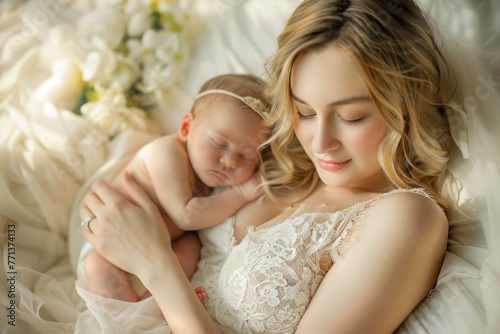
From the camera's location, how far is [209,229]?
2.13 meters

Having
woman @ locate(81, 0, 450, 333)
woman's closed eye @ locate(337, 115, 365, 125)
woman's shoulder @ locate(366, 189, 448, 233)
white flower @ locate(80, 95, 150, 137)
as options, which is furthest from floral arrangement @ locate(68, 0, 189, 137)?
woman's shoulder @ locate(366, 189, 448, 233)

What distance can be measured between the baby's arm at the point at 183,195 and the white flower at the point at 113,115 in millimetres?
407

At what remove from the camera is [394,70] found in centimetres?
163

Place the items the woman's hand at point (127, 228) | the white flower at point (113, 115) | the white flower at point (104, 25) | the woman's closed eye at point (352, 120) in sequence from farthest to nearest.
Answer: the white flower at point (104, 25), the white flower at point (113, 115), the woman's hand at point (127, 228), the woman's closed eye at point (352, 120)

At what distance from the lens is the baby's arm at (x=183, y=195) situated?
6.77ft

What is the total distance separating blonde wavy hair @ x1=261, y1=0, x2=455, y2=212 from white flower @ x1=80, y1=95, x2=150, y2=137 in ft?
2.75

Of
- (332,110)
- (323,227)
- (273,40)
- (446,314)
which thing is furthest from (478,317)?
(273,40)

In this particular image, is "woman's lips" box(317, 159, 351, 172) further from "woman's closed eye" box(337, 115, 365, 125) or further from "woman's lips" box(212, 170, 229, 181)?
"woman's lips" box(212, 170, 229, 181)

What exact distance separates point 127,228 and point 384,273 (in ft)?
2.91

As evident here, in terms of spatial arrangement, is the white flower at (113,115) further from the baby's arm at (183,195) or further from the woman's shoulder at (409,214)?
the woman's shoulder at (409,214)

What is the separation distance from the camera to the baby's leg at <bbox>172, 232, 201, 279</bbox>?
2090 millimetres

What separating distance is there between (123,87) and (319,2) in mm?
1165

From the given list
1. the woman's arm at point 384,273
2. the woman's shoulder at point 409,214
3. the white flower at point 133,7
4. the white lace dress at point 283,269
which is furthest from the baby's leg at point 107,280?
the white flower at point 133,7

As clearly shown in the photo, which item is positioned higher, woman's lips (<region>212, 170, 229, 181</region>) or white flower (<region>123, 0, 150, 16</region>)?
white flower (<region>123, 0, 150, 16</region>)
